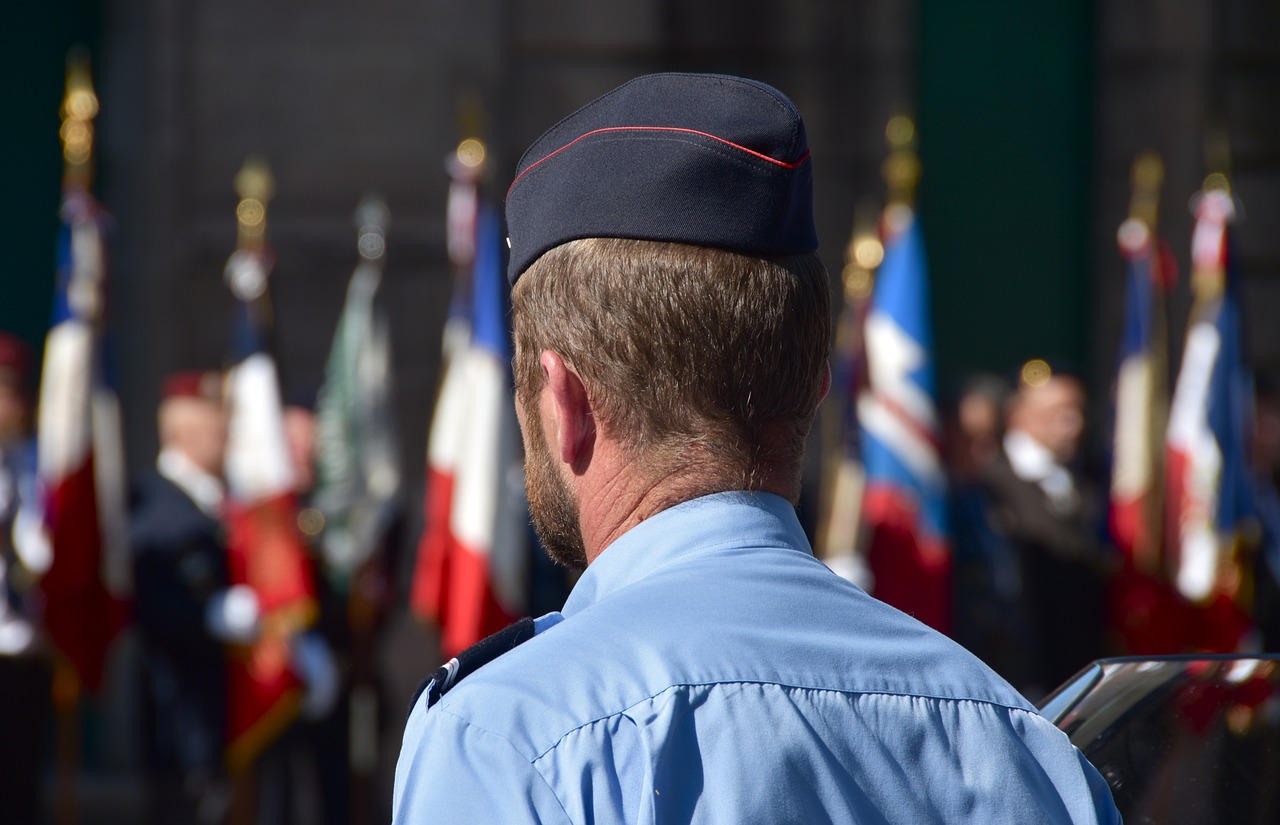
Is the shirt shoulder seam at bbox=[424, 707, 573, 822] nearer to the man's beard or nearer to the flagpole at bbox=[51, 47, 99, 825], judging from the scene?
the man's beard

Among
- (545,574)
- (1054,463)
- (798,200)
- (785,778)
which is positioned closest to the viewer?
(785,778)

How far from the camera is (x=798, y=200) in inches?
44.4

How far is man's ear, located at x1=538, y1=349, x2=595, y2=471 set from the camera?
1085mm

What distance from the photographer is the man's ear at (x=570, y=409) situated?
3.56 ft

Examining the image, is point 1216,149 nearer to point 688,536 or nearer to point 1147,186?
point 1147,186

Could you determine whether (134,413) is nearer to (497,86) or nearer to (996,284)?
(497,86)

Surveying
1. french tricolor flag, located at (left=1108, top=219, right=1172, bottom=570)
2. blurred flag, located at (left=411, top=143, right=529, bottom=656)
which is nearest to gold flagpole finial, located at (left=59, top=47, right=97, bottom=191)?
blurred flag, located at (left=411, top=143, right=529, bottom=656)

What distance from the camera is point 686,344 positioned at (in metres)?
1.04

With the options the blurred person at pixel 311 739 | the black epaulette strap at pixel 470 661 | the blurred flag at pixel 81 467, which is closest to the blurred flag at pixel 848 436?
the blurred person at pixel 311 739

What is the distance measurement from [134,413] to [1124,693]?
557 cm

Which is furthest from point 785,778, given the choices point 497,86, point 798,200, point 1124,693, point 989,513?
point 497,86

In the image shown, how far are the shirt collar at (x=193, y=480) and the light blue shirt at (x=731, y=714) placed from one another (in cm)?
415

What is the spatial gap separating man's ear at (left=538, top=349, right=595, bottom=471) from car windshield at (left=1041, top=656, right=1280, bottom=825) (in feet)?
1.94

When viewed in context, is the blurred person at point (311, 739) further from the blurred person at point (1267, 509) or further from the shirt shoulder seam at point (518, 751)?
the shirt shoulder seam at point (518, 751)
